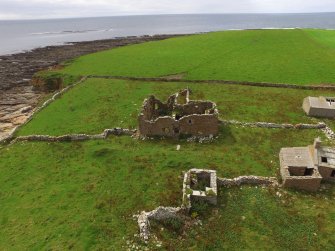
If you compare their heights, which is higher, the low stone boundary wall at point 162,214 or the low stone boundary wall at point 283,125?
the low stone boundary wall at point 283,125

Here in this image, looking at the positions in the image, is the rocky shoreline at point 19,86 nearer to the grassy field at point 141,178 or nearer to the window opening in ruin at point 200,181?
the grassy field at point 141,178

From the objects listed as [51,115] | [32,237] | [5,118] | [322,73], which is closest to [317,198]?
[32,237]

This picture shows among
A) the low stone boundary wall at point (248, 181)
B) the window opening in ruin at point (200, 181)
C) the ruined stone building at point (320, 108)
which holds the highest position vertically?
the ruined stone building at point (320, 108)

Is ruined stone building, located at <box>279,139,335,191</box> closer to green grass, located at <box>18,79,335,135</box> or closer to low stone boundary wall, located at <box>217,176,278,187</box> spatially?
low stone boundary wall, located at <box>217,176,278,187</box>

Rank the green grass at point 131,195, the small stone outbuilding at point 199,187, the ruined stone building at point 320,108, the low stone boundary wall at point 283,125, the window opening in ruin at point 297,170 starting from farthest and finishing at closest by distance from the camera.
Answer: the ruined stone building at point 320,108, the low stone boundary wall at point 283,125, the window opening in ruin at point 297,170, the small stone outbuilding at point 199,187, the green grass at point 131,195

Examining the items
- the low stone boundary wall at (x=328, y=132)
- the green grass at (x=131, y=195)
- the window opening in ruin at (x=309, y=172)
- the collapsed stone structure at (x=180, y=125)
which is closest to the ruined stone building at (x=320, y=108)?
the low stone boundary wall at (x=328, y=132)

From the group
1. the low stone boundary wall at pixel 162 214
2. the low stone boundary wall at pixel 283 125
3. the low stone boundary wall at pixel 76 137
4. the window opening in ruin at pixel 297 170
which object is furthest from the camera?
the low stone boundary wall at pixel 283 125

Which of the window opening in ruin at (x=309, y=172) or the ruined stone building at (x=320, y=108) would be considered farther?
the ruined stone building at (x=320, y=108)

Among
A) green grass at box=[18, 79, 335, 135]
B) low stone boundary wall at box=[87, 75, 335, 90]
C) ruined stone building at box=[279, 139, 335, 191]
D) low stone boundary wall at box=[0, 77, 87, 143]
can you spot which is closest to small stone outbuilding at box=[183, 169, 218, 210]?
ruined stone building at box=[279, 139, 335, 191]
